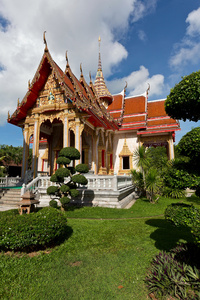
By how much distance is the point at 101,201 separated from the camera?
8062 millimetres

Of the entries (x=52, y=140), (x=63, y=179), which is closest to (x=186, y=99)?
(x=63, y=179)

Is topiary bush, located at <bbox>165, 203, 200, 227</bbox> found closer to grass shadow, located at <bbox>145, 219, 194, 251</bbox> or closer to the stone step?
grass shadow, located at <bbox>145, 219, 194, 251</bbox>

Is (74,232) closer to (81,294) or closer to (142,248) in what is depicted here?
(142,248)

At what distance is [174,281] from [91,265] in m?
1.45

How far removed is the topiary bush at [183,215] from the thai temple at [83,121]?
8.43m

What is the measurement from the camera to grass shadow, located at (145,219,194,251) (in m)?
4.05

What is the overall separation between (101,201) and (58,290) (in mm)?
5502

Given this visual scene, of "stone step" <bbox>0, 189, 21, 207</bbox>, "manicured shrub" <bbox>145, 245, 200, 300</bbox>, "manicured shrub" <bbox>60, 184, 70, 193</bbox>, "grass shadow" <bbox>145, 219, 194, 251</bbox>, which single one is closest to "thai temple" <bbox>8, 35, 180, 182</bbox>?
"stone step" <bbox>0, 189, 21, 207</bbox>

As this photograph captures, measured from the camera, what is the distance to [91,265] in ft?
10.7

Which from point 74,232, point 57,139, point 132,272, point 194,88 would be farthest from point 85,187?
point 57,139

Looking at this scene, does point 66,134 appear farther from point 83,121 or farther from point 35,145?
point 35,145

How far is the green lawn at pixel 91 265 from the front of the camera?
2.59 m

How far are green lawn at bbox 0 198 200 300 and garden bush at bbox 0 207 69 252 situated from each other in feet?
0.68

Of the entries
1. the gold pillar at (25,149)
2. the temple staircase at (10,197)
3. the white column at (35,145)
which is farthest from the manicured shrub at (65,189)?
the gold pillar at (25,149)
